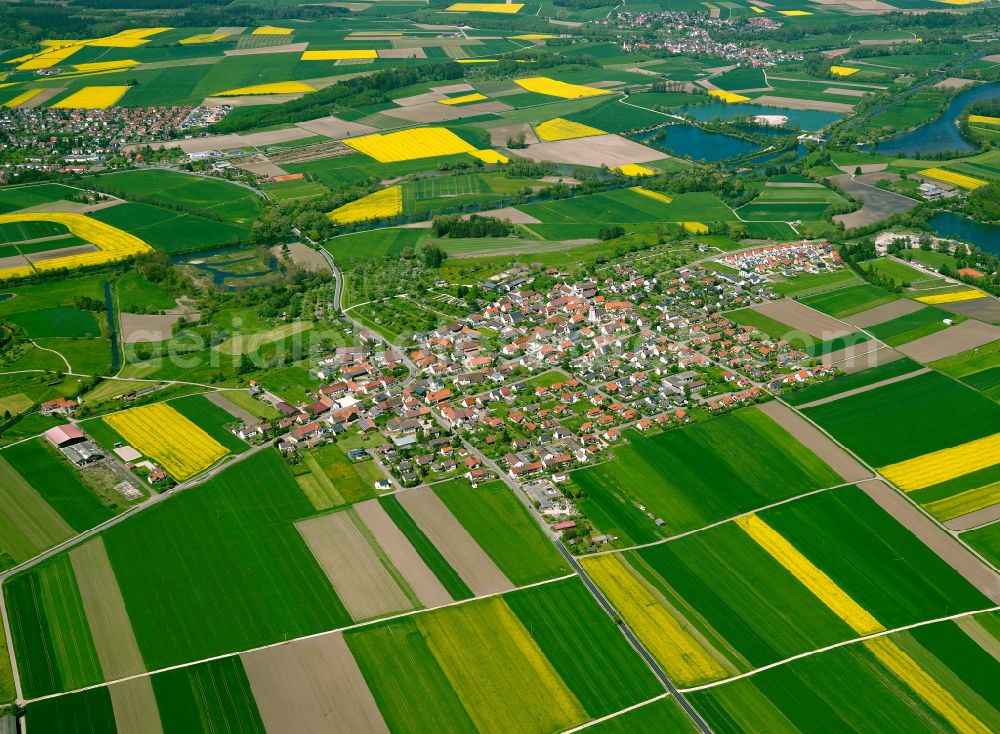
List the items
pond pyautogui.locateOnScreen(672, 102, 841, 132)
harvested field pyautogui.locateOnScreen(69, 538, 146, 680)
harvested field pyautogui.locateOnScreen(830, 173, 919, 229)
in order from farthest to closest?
pond pyautogui.locateOnScreen(672, 102, 841, 132)
harvested field pyautogui.locateOnScreen(830, 173, 919, 229)
harvested field pyautogui.locateOnScreen(69, 538, 146, 680)

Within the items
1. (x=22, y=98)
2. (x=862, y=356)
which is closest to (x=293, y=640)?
(x=862, y=356)

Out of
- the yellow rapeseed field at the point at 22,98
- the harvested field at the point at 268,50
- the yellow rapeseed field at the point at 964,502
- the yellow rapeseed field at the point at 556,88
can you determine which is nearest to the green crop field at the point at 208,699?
the yellow rapeseed field at the point at 964,502

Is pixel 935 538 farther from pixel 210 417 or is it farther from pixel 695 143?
pixel 695 143

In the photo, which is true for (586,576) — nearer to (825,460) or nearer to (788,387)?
(825,460)

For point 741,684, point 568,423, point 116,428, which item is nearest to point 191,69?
point 116,428

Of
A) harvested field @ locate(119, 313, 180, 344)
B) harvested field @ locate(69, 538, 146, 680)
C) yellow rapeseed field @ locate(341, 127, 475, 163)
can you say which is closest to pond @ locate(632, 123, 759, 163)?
yellow rapeseed field @ locate(341, 127, 475, 163)

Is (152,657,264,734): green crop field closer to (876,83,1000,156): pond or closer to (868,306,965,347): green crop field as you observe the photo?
(868,306,965,347): green crop field
